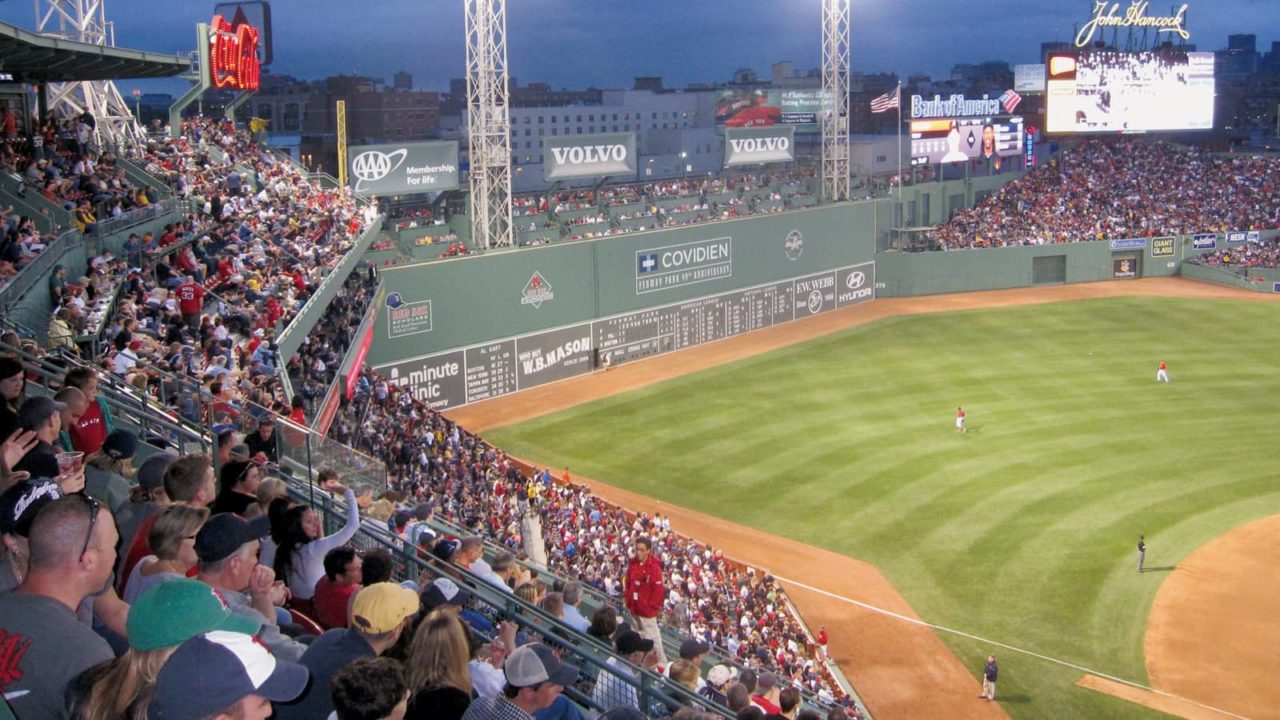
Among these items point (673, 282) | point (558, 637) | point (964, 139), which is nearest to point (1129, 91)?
point (964, 139)

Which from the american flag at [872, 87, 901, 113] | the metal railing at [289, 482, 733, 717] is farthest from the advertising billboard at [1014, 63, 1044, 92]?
the metal railing at [289, 482, 733, 717]

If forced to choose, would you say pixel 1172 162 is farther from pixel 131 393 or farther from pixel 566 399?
pixel 131 393

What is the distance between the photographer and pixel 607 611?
733cm

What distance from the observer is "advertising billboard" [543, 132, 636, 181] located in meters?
37.2

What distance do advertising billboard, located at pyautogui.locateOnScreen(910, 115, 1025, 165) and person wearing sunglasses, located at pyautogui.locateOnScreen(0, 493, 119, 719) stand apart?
159 feet

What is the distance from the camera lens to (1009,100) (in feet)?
177

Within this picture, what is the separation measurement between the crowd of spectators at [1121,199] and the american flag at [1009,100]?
4050 mm

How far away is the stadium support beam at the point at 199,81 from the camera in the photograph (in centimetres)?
2562

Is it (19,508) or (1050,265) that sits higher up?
(19,508)

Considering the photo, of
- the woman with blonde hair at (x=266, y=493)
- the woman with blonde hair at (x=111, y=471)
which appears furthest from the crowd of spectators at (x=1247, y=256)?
the woman with blonde hair at (x=111, y=471)

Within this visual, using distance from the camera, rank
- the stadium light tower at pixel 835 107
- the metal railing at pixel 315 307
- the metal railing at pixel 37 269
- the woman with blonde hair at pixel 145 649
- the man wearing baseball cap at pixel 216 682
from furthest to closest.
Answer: the stadium light tower at pixel 835 107 → the metal railing at pixel 315 307 → the metal railing at pixel 37 269 → the woman with blonde hair at pixel 145 649 → the man wearing baseball cap at pixel 216 682

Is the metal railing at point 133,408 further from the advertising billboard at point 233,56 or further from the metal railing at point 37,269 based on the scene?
the advertising billboard at point 233,56

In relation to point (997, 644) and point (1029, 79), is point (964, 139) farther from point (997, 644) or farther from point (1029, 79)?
point (997, 644)

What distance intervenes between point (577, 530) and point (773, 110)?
160 feet
